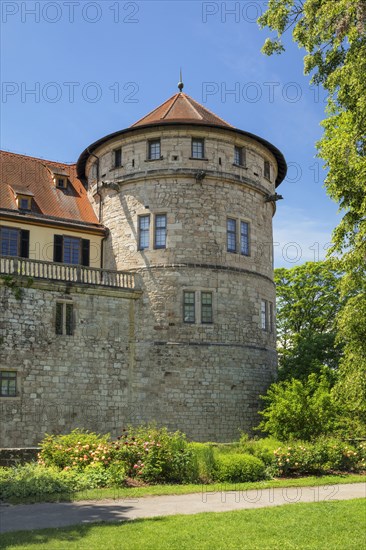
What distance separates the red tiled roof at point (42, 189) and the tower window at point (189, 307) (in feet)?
20.7

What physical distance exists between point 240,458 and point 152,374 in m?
9.11

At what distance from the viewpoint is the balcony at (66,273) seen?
959 inches

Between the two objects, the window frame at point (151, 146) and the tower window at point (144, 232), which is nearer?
the tower window at point (144, 232)

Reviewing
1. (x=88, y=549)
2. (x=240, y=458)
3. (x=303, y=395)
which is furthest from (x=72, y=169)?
(x=88, y=549)

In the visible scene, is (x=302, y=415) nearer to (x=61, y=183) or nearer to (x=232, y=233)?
(x=232, y=233)

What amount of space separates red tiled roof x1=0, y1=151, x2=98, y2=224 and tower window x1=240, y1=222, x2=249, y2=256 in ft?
23.4

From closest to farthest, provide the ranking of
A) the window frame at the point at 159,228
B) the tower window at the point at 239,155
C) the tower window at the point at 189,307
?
the tower window at the point at 189,307
the window frame at the point at 159,228
the tower window at the point at 239,155

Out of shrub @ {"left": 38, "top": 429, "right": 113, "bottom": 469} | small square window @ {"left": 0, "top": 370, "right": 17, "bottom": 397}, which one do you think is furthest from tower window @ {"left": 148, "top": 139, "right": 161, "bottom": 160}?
shrub @ {"left": 38, "top": 429, "right": 113, "bottom": 469}

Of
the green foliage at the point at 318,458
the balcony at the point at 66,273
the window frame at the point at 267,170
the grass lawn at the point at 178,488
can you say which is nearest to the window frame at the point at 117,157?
the balcony at the point at 66,273

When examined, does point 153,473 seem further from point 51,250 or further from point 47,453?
point 51,250

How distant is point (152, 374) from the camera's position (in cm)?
2631

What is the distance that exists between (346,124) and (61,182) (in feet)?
62.7

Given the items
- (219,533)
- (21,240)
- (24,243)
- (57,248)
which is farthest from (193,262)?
(219,533)

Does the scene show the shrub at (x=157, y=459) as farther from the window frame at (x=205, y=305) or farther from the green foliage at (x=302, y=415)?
the window frame at (x=205, y=305)
